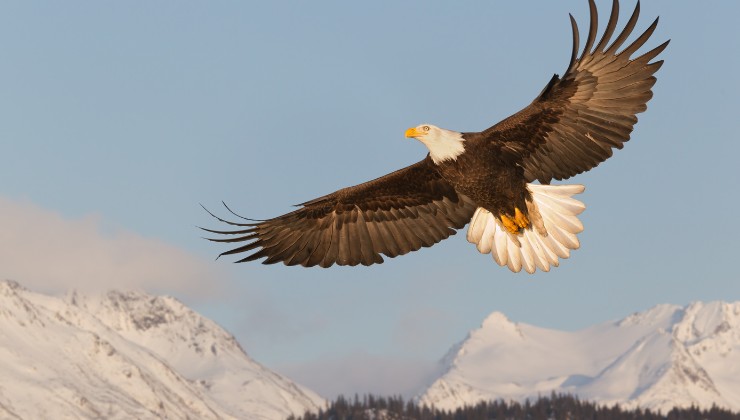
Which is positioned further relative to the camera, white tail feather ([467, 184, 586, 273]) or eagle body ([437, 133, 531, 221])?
white tail feather ([467, 184, 586, 273])

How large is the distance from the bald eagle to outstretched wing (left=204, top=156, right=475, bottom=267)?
0.05 feet

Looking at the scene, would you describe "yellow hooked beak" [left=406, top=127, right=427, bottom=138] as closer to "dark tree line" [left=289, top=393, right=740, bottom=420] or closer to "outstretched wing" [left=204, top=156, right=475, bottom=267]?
"outstretched wing" [left=204, top=156, right=475, bottom=267]

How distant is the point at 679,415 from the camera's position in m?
164

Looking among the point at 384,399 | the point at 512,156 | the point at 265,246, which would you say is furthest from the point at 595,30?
the point at 384,399

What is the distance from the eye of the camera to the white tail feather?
59.6 feet

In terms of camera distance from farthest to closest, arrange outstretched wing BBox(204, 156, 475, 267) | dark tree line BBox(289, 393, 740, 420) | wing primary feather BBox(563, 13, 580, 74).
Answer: dark tree line BBox(289, 393, 740, 420) < outstretched wing BBox(204, 156, 475, 267) < wing primary feather BBox(563, 13, 580, 74)

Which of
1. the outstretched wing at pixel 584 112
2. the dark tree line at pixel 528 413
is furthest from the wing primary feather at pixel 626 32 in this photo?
the dark tree line at pixel 528 413

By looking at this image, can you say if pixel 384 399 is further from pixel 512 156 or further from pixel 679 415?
pixel 512 156

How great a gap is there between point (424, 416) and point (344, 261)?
152 m

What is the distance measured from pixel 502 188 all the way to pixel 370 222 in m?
2.65

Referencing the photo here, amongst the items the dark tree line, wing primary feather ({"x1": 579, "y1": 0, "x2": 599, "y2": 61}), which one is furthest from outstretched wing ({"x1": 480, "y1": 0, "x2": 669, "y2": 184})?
the dark tree line

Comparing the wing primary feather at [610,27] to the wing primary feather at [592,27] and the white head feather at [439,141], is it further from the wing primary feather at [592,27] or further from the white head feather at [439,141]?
the white head feather at [439,141]

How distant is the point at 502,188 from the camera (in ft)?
59.5

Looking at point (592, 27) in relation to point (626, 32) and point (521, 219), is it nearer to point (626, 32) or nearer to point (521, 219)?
point (626, 32)
